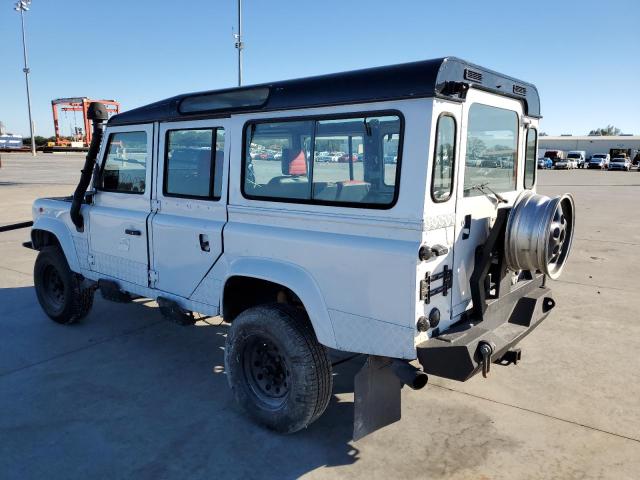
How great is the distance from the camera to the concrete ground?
10.1 feet

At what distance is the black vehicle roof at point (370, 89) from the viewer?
271cm

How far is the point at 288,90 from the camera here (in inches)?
129

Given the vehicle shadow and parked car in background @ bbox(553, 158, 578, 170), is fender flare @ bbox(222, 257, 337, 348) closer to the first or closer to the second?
the vehicle shadow

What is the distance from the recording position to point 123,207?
452 cm

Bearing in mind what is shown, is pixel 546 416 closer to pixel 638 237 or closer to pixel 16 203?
pixel 638 237

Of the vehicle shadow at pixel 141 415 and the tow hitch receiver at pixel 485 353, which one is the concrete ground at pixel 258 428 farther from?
the tow hitch receiver at pixel 485 353

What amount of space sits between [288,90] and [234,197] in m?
0.86

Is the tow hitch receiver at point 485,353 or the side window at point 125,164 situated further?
the side window at point 125,164

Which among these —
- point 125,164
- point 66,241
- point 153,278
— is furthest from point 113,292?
point 125,164

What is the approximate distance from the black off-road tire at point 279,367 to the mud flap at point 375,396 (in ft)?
0.95

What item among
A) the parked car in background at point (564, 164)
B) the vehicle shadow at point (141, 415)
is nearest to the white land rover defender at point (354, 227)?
the vehicle shadow at point (141, 415)

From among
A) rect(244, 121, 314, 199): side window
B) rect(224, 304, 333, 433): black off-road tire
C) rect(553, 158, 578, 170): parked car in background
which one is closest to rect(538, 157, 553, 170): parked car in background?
rect(553, 158, 578, 170): parked car in background

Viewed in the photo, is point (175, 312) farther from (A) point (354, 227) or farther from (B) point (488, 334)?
(B) point (488, 334)

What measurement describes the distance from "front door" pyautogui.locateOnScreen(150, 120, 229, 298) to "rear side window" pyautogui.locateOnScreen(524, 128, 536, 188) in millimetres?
2383
